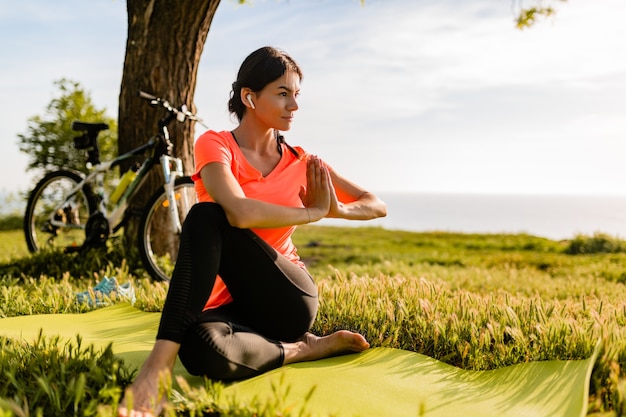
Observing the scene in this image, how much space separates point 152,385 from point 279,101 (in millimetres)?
1840

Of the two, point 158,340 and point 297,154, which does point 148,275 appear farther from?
point 158,340

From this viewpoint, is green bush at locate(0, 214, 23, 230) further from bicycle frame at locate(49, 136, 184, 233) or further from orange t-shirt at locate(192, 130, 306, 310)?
orange t-shirt at locate(192, 130, 306, 310)

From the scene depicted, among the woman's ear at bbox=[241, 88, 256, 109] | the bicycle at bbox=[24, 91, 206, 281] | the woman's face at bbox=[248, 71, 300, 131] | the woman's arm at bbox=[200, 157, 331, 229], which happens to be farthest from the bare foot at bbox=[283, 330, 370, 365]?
the bicycle at bbox=[24, 91, 206, 281]

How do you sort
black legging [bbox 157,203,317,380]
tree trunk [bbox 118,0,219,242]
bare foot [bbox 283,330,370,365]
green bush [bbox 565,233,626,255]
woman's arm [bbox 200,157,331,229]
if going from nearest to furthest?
black legging [bbox 157,203,317,380] → woman's arm [bbox 200,157,331,229] → bare foot [bbox 283,330,370,365] → tree trunk [bbox 118,0,219,242] → green bush [bbox 565,233,626,255]

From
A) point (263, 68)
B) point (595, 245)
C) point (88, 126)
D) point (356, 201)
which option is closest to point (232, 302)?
point (356, 201)

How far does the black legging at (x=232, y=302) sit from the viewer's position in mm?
3229

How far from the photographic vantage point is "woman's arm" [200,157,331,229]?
11.1 feet

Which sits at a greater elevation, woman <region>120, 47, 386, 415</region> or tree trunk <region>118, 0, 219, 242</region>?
tree trunk <region>118, 0, 219, 242</region>

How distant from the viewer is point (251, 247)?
3400 millimetres

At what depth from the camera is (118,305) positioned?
5.71m

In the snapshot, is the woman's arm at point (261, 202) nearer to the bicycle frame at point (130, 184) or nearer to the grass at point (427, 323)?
the grass at point (427, 323)

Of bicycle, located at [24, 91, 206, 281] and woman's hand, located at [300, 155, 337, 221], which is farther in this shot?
bicycle, located at [24, 91, 206, 281]

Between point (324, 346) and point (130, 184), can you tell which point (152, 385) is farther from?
point (130, 184)

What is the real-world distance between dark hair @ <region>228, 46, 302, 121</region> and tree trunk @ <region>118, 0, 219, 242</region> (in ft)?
13.6
